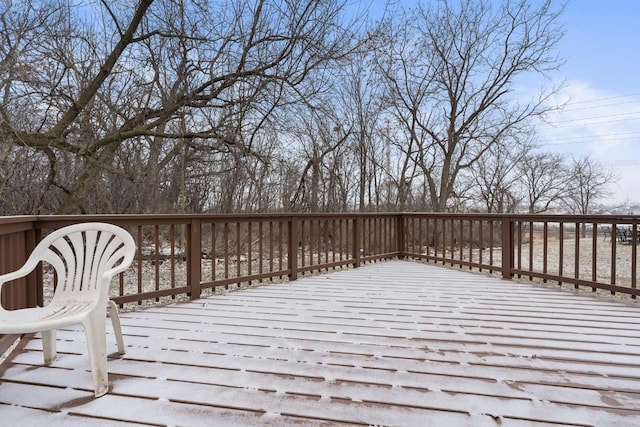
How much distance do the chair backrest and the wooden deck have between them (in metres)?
0.40

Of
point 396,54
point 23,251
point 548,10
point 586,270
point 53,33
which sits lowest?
point 586,270

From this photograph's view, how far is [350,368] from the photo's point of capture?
195 centimetres

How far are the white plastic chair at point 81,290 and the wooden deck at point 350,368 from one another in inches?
7.4

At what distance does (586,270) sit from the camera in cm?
716

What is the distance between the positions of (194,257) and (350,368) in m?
2.15

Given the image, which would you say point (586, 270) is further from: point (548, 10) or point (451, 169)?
point (548, 10)

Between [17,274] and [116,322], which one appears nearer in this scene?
[17,274]

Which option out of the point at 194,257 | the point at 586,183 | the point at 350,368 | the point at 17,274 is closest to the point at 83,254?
the point at 17,274

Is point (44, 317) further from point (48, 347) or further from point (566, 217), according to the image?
point (566, 217)

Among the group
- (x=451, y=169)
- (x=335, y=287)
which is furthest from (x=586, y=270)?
(x=335, y=287)

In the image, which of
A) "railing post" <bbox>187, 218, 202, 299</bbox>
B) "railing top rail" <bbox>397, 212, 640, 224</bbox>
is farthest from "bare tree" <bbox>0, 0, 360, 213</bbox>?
"railing top rail" <bbox>397, 212, 640, 224</bbox>

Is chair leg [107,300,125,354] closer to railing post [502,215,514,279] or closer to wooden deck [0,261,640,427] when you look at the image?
wooden deck [0,261,640,427]

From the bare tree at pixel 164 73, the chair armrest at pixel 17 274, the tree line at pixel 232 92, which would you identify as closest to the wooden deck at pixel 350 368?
the chair armrest at pixel 17 274

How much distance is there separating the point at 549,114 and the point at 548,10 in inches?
107
